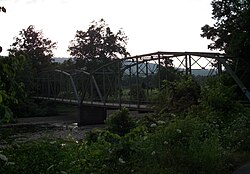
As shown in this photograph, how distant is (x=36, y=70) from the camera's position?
222ft

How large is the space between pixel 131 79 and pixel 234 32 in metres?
18.9

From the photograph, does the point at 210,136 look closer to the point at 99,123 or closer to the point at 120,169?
the point at 120,169

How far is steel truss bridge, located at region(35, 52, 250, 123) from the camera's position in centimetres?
2521

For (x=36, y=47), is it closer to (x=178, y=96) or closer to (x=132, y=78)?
(x=132, y=78)

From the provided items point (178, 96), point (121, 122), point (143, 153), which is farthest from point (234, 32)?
point (143, 153)

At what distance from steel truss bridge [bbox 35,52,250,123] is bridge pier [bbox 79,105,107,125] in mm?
167

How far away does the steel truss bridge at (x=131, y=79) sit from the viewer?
A: 25.2 metres

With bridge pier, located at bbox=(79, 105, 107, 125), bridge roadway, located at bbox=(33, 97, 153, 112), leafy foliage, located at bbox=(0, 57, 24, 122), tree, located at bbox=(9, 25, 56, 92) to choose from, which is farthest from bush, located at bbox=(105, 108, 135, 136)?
tree, located at bbox=(9, 25, 56, 92)

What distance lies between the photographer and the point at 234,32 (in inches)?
856

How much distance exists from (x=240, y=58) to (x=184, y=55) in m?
5.02

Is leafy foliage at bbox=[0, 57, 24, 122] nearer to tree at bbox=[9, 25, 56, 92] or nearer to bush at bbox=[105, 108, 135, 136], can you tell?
bush at bbox=[105, 108, 135, 136]

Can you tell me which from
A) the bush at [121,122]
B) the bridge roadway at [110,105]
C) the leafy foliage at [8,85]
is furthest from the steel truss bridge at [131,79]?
the leafy foliage at [8,85]

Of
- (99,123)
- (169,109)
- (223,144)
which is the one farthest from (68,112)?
(223,144)

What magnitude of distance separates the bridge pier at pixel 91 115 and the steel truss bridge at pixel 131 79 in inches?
6.6
